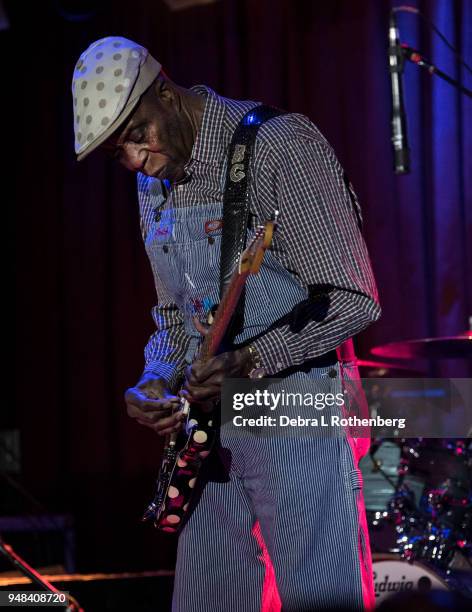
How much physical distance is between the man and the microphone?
735mm

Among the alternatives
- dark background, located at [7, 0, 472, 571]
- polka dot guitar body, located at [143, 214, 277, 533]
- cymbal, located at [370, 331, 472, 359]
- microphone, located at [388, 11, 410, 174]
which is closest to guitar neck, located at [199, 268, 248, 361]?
polka dot guitar body, located at [143, 214, 277, 533]

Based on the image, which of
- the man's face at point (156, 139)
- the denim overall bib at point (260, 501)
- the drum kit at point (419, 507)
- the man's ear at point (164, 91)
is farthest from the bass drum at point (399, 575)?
the man's ear at point (164, 91)

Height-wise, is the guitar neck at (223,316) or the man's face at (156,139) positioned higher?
the man's face at (156,139)

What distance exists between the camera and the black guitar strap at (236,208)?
206cm

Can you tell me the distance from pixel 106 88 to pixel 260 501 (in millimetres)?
1046

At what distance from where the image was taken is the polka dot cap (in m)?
2.12

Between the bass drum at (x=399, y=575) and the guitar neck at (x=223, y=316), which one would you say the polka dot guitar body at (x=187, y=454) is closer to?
the guitar neck at (x=223, y=316)

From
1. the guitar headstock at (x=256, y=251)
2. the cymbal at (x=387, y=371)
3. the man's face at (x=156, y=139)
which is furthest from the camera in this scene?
the cymbal at (x=387, y=371)

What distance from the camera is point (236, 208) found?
6.83 feet

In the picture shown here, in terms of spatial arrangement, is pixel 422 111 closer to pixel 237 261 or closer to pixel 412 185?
pixel 412 185

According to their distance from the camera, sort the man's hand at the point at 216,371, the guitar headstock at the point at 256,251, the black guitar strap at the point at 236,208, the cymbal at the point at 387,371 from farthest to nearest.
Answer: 1. the cymbal at the point at 387,371
2. the black guitar strap at the point at 236,208
3. the man's hand at the point at 216,371
4. the guitar headstock at the point at 256,251

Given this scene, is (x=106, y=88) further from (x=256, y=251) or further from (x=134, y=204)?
(x=134, y=204)

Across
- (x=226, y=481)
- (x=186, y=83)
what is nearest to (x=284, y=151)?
(x=226, y=481)

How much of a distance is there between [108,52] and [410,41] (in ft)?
10.4
